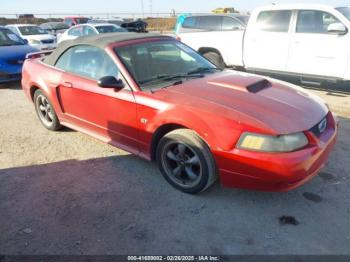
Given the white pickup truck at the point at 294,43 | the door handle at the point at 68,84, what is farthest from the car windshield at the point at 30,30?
the door handle at the point at 68,84

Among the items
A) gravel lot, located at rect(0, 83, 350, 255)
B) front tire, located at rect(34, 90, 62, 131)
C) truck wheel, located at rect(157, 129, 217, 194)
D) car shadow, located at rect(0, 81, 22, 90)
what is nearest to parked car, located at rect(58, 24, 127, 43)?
car shadow, located at rect(0, 81, 22, 90)

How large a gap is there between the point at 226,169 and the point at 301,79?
16.0ft

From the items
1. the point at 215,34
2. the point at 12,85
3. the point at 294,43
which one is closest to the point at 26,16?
the point at 12,85

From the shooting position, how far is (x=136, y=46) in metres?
4.11

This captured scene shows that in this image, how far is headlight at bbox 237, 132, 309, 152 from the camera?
288cm

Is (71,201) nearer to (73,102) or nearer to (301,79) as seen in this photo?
(73,102)

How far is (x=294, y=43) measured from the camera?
7.10 metres

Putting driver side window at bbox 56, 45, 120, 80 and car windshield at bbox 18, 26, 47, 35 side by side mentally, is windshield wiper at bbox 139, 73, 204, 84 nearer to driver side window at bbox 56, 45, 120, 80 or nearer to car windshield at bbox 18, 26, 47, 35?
driver side window at bbox 56, 45, 120, 80

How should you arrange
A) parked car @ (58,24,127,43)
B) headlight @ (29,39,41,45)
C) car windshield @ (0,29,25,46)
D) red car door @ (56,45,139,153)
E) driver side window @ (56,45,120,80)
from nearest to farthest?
red car door @ (56,45,139,153), driver side window @ (56,45,120,80), car windshield @ (0,29,25,46), parked car @ (58,24,127,43), headlight @ (29,39,41,45)

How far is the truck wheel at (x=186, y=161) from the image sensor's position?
3.18m

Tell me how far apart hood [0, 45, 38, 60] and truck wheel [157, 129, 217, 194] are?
6.82 m

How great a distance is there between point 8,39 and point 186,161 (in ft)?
27.9

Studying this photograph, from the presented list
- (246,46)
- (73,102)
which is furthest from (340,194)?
(246,46)

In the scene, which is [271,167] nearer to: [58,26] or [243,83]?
[243,83]
